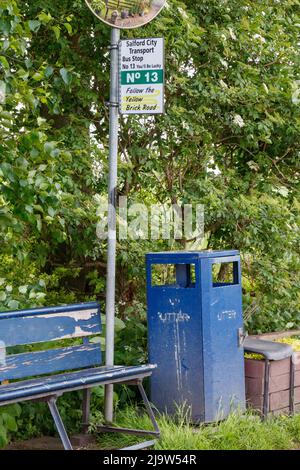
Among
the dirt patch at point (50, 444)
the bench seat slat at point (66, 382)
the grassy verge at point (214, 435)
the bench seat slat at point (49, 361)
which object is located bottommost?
the dirt patch at point (50, 444)

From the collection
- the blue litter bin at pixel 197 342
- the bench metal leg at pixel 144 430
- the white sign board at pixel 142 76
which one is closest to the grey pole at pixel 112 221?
the white sign board at pixel 142 76

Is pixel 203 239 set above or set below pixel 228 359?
above

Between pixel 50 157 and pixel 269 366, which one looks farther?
pixel 269 366

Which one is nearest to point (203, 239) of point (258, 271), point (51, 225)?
point (258, 271)

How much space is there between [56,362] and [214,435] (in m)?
1.15

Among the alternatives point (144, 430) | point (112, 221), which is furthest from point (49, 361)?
point (112, 221)

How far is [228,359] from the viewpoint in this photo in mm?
6281

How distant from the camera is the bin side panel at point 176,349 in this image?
6.12 metres

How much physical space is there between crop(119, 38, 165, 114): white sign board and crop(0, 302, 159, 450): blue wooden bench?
139 cm

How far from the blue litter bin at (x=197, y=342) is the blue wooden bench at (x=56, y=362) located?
350 mm

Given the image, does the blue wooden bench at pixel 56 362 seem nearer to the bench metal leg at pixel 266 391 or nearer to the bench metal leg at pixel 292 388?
the bench metal leg at pixel 266 391

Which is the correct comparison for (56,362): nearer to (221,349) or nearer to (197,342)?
Answer: (197,342)

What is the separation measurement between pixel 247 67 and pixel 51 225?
93.3 inches

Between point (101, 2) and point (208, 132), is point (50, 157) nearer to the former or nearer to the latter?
point (101, 2)
